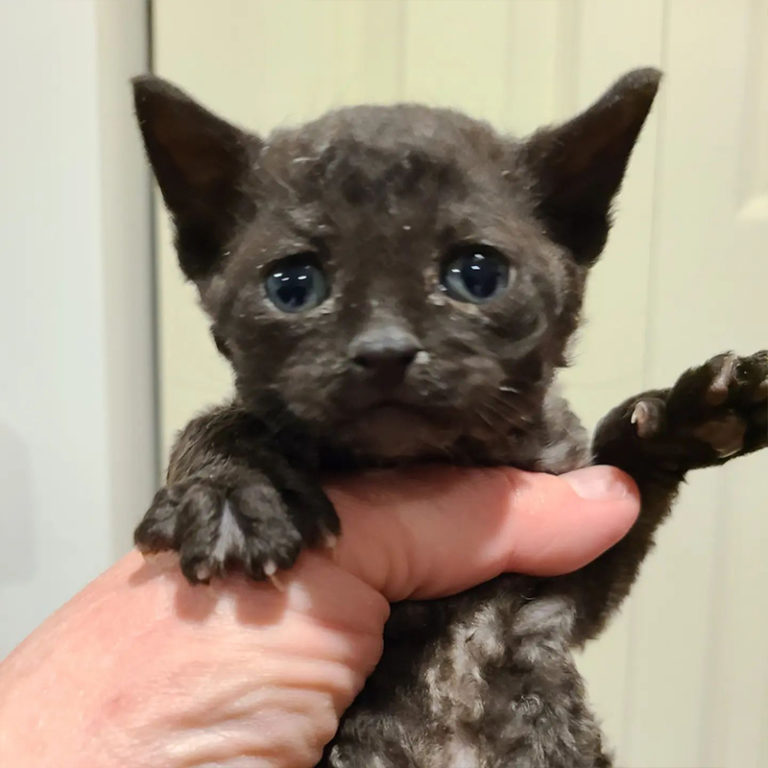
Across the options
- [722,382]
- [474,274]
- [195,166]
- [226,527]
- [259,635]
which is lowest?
[259,635]

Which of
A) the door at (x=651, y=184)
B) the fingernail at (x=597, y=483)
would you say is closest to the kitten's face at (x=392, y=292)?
the fingernail at (x=597, y=483)

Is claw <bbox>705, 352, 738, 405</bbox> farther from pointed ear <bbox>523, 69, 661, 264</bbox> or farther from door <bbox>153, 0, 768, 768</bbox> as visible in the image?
door <bbox>153, 0, 768, 768</bbox>

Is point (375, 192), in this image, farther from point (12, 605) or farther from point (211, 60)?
point (12, 605)

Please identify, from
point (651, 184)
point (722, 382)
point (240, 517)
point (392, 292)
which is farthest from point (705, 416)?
point (651, 184)

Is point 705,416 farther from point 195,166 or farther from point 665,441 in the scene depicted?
point 195,166

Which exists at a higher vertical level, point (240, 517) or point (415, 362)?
point (415, 362)

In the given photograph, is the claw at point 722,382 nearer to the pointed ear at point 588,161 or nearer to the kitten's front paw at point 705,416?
the kitten's front paw at point 705,416

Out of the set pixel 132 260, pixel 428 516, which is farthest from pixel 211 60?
pixel 428 516
